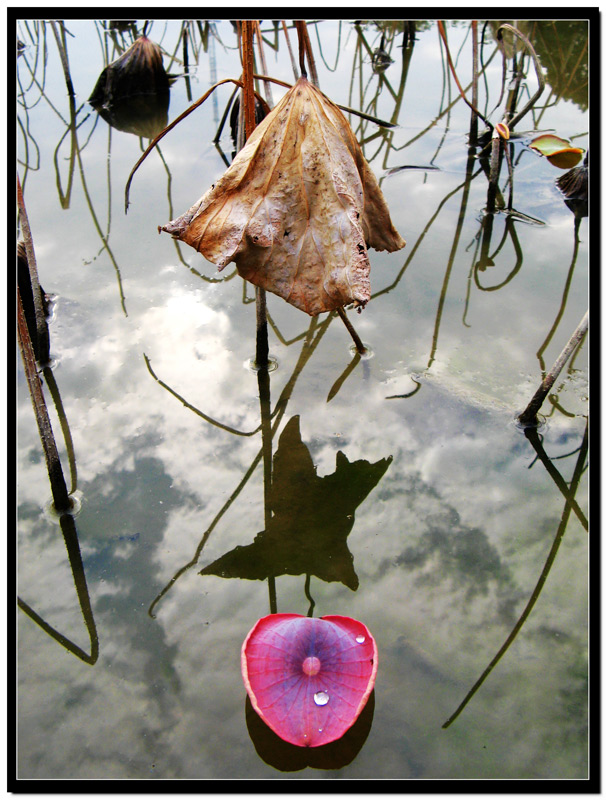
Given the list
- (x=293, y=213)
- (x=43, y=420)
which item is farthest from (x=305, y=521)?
(x=293, y=213)

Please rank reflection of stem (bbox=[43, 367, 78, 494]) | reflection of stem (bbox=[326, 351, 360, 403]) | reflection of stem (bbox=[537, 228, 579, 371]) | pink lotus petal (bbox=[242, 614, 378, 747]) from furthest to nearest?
1. reflection of stem (bbox=[537, 228, 579, 371])
2. reflection of stem (bbox=[326, 351, 360, 403])
3. reflection of stem (bbox=[43, 367, 78, 494])
4. pink lotus petal (bbox=[242, 614, 378, 747])

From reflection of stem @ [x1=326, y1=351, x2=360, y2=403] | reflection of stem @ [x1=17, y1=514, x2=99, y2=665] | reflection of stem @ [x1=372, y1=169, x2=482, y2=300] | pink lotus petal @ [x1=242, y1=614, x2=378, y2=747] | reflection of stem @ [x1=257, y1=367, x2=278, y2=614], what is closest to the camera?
pink lotus petal @ [x1=242, y1=614, x2=378, y2=747]

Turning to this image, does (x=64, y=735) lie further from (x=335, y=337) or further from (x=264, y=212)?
(x=335, y=337)

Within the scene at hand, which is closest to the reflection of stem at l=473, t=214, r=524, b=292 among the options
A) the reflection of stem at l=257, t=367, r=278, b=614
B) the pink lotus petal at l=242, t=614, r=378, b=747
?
the reflection of stem at l=257, t=367, r=278, b=614

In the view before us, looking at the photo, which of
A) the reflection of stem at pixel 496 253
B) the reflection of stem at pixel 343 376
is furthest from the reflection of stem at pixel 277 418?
the reflection of stem at pixel 496 253

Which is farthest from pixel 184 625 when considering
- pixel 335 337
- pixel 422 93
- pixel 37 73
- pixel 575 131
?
pixel 37 73

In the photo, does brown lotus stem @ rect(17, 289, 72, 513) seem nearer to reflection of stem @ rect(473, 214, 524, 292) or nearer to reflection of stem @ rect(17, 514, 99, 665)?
reflection of stem @ rect(17, 514, 99, 665)
